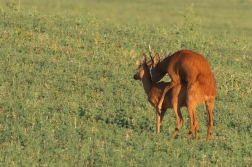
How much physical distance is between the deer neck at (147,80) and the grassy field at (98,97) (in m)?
0.36

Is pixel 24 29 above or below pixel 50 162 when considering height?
above

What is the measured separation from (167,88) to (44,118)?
1.88 m

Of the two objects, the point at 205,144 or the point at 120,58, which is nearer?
the point at 205,144

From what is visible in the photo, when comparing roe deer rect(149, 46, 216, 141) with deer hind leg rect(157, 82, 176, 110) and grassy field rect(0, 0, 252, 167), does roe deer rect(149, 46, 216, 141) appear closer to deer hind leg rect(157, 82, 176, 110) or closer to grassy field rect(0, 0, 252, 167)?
deer hind leg rect(157, 82, 176, 110)

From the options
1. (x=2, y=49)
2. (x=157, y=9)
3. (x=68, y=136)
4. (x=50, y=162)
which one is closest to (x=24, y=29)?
(x=2, y=49)

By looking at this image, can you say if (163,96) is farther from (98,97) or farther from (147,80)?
(98,97)

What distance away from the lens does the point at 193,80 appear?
1084cm

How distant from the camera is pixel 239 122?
38.9 ft

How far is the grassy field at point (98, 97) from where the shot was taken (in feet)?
31.4

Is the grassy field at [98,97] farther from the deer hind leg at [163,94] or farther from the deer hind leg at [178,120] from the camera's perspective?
the deer hind leg at [163,94]

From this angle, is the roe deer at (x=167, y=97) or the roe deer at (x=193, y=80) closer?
the roe deer at (x=193, y=80)

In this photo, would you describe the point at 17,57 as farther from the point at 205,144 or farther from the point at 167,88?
the point at 205,144

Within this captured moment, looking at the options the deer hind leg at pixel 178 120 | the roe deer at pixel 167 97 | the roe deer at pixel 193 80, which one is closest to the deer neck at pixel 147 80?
the roe deer at pixel 167 97

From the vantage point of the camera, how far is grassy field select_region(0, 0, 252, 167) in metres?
9.57
